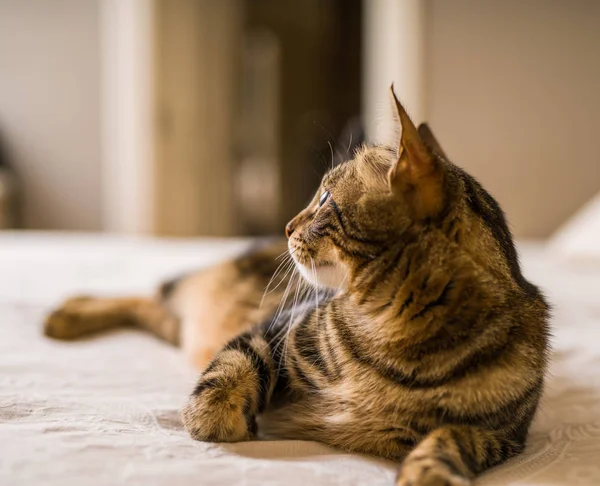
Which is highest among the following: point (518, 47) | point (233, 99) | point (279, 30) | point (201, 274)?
point (279, 30)

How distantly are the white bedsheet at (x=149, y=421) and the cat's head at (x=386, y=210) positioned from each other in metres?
0.23

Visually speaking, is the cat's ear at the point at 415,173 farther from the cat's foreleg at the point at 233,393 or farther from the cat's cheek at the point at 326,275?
the cat's foreleg at the point at 233,393

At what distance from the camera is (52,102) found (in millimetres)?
3994

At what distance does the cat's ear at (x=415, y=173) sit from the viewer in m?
0.71

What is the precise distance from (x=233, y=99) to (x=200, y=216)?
865mm

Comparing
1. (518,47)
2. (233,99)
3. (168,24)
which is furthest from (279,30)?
(518,47)

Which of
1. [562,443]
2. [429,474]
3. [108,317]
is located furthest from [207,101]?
[429,474]

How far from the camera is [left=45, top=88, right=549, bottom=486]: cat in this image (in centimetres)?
74

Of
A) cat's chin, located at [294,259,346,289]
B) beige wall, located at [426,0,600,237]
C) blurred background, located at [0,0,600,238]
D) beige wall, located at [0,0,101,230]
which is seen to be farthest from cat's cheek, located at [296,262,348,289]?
beige wall, located at [0,0,101,230]

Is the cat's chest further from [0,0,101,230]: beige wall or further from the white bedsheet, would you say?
[0,0,101,230]: beige wall

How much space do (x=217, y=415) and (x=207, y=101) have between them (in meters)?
3.40

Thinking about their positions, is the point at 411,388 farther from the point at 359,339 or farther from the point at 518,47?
the point at 518,47

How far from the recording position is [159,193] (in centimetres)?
370

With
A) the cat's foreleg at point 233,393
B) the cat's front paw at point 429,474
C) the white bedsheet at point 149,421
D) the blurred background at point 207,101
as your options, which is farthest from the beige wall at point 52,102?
the cat's front paw at point 429,474
